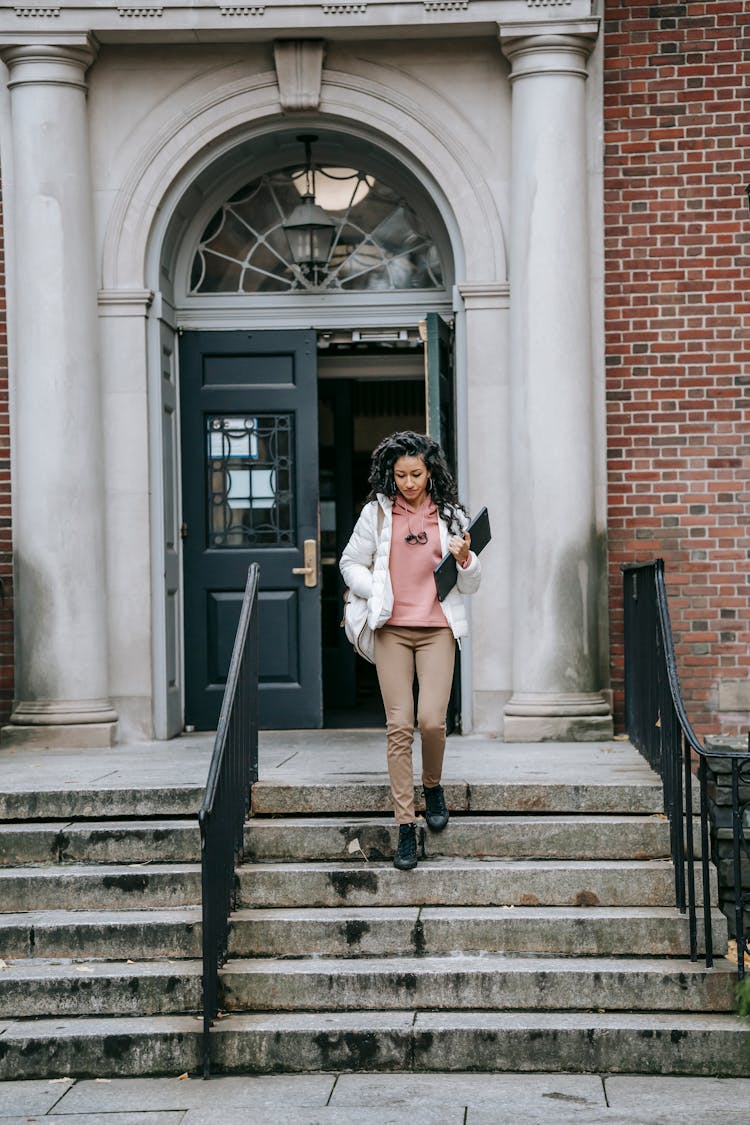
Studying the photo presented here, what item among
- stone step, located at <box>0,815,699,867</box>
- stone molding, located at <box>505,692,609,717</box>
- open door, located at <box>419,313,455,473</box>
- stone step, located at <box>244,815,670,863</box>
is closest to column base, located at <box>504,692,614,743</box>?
stone molding, located at <box>505,692,609,717</box>

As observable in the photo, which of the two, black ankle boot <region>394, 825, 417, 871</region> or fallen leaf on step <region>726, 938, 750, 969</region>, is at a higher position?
black ankle boot <region>394, 825, 417, 871</region>

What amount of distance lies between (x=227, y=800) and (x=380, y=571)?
1188 millimetres

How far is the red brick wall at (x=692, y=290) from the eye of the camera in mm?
9102

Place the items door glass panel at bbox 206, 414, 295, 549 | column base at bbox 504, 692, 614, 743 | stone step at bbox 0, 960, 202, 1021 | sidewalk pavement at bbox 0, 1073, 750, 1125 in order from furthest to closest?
door glass panel at bbox 206, 414, 295, 549 → column base at bbox 504, 692, 614, 743 → stone step at bbox 0, 960, 202, 1021 → sidewalk pavement at bbox 0, 1073, 750, 1125

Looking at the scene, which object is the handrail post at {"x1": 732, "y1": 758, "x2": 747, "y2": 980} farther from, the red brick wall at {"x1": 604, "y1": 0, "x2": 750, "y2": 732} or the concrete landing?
the red brick wall at {"x1": 604, "y1": 0, "x2": 750, "y2": 732}

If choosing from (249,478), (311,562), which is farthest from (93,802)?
(249,478)

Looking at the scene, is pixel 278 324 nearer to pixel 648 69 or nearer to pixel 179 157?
pixel 179 157

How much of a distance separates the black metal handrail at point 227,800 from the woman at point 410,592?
0.64 meters

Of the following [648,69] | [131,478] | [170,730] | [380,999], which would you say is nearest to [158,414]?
[131,478]

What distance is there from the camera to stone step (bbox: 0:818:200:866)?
6.61m

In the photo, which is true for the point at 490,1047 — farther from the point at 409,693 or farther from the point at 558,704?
the point at 558,704

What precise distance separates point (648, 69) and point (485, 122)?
1.07m

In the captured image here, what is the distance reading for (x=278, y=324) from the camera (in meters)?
9.91

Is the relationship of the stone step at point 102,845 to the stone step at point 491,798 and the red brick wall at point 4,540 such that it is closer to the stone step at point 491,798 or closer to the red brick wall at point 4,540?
the stone step at point 491,798
